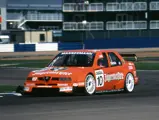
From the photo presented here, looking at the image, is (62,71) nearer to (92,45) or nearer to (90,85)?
(90,85)

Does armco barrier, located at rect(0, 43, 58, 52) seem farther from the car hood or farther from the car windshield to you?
the car hood

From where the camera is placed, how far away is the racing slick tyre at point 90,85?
50.1ft

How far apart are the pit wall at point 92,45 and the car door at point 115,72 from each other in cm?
4200

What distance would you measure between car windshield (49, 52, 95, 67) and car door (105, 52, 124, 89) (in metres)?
0.73

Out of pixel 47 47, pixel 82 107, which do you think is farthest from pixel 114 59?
pixel 47 47

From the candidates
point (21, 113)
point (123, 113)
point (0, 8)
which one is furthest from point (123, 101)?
point (0, 8)

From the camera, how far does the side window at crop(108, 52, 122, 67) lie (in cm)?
1670

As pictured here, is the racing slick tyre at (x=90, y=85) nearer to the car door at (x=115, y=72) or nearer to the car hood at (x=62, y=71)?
the car hood at (x=62, y=71)

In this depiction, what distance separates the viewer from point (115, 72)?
1653 cm

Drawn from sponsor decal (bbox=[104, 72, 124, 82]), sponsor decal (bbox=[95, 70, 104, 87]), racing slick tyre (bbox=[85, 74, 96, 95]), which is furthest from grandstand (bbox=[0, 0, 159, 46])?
racing slick tyre (bbox=[85, 74, 96, 95])

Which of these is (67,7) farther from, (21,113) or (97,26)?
(21,113)

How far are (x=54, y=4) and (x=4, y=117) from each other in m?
95.1

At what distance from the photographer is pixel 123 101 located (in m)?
13.9

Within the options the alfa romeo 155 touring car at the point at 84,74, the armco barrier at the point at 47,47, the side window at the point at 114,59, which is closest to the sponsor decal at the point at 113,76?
the alfa romeo 155 touring car at the point at 84,74
